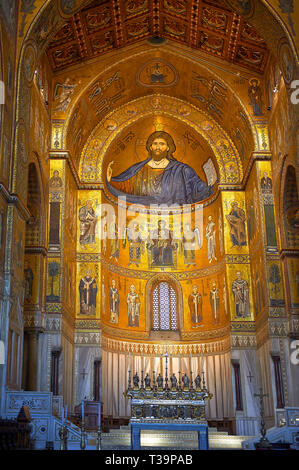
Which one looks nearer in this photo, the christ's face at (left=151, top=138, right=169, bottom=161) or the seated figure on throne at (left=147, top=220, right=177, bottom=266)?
the seated figure on throne at (left=147, top=220, right=177, bottom=266)

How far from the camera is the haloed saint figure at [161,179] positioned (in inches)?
1260

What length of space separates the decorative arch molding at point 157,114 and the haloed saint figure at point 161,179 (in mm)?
1852

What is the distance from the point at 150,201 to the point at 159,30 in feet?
30.6

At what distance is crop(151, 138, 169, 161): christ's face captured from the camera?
32.2m

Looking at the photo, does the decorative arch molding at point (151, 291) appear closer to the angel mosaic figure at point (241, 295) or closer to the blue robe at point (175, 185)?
the angel mosaic figure at point (241, 295)

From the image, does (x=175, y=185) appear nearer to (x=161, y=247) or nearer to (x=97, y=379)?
(x=161, y=247)

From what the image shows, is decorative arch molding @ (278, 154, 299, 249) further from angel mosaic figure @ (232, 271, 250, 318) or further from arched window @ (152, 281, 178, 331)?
arched window @ (152, 281, 178, 331)

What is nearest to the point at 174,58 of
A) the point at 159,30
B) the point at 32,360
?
the point at 159,30

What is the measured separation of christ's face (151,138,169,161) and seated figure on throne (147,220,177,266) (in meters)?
3.96

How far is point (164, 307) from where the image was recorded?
101 feet

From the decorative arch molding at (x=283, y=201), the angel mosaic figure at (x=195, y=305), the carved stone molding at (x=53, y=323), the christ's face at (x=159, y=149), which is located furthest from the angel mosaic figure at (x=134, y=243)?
the decorative arch molding at (x=283, y=201)

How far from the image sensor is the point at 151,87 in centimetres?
2983

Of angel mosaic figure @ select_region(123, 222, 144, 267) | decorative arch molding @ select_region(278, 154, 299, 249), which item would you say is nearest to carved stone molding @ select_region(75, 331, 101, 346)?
angel mosaic figure @ select_region(123, 222, 144, 267)
